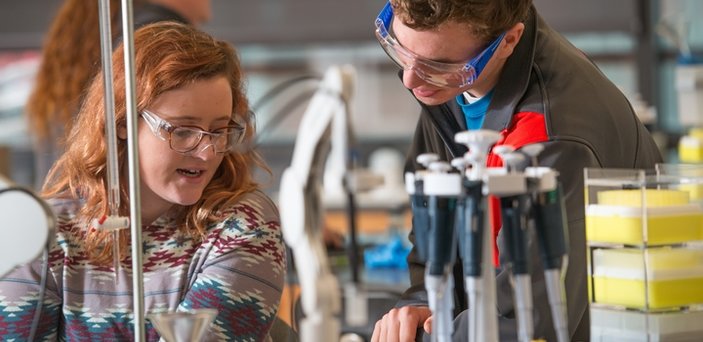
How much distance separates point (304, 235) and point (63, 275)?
735 millimetres

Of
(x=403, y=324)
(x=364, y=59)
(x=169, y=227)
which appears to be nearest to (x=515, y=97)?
(x=403, y=324)

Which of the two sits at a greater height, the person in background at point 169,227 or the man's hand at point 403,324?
the person in background at point 169,227

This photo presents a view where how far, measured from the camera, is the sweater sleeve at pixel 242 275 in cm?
153

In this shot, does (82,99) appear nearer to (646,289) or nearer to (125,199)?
(125,199)

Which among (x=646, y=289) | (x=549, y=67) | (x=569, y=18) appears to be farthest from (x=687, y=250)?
(x=569, y=18)

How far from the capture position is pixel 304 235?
3.19 feet

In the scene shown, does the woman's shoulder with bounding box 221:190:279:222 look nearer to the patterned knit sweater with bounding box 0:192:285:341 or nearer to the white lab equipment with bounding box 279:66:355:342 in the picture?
the patterned knit sweater with bounding box 0:192:285:341

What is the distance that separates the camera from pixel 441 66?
1.29 m

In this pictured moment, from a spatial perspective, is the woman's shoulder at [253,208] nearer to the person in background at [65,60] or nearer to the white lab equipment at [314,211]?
the white lab equipment at [314,211]

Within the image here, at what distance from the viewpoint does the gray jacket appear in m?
1.29

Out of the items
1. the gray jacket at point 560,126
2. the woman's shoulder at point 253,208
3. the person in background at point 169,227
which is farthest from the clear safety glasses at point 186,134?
the gray jacket at point 560,126

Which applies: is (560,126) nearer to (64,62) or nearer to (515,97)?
(515,97)

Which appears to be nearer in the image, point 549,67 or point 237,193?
point 549,67

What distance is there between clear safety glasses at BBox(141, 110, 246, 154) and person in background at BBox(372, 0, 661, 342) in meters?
0.29
